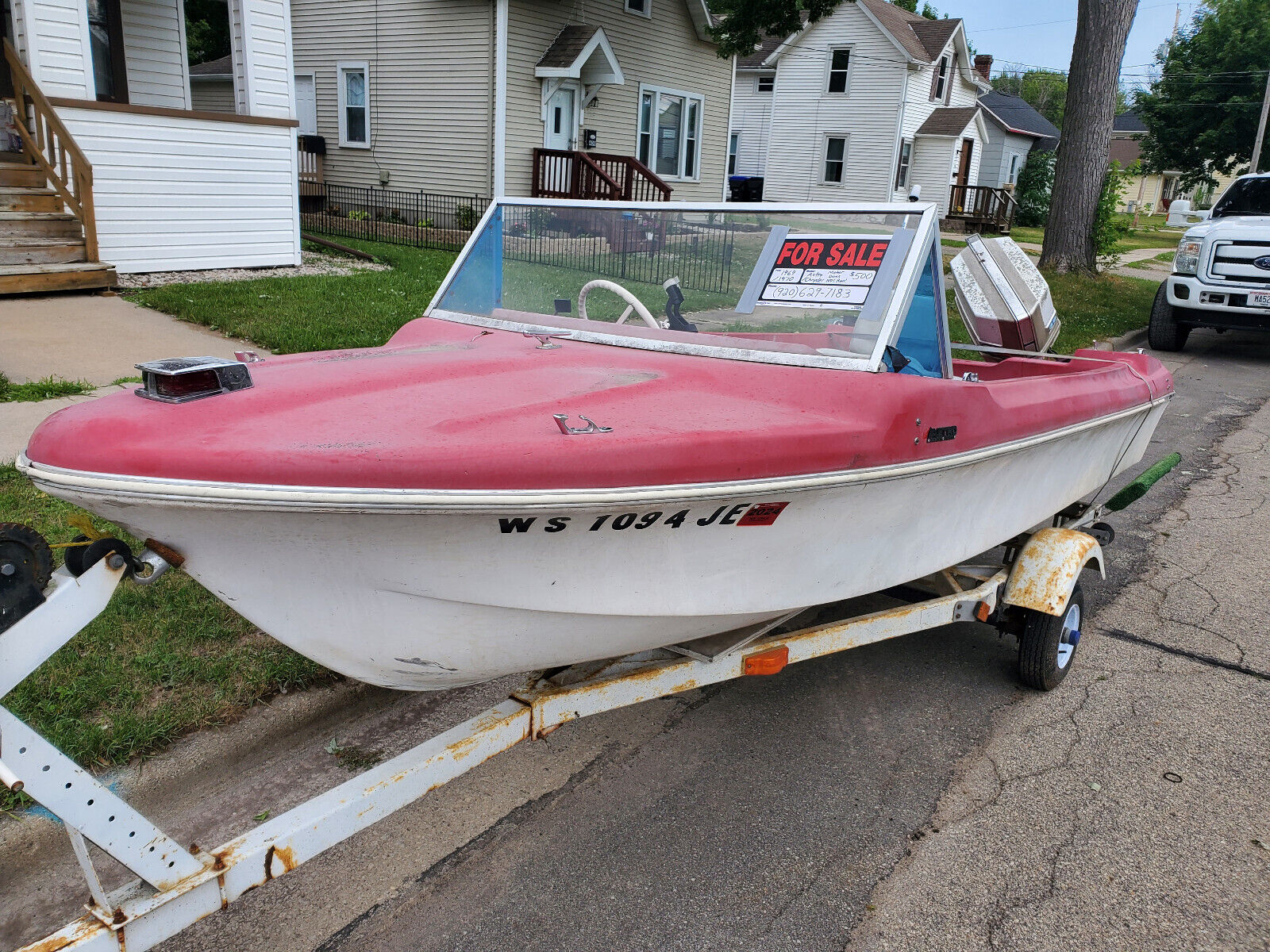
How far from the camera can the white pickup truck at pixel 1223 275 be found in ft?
35.3

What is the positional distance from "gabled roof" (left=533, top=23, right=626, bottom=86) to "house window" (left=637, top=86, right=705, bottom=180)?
80.1 inches

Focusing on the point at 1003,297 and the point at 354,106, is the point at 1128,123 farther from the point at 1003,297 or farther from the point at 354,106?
the point at 1003,297

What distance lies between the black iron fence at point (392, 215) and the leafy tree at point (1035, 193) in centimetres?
2577

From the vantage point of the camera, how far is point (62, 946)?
5.92ft

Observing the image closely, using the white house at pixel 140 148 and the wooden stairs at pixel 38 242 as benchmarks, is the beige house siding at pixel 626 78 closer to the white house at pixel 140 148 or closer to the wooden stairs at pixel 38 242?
the white house at pixel 140 148

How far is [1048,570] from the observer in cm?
372

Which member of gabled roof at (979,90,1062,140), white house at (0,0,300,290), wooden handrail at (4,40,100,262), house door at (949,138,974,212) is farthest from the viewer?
gabled roof at (979,90,1062,140)

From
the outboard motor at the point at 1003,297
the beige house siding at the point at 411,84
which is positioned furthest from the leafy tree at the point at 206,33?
the outboard motor at the point at 1003,297

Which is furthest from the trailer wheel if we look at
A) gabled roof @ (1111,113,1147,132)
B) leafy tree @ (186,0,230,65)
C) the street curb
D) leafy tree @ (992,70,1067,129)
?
leafy tree @ (992,70,1067,129)

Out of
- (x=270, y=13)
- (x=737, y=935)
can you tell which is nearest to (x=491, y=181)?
(x=270, y=13)

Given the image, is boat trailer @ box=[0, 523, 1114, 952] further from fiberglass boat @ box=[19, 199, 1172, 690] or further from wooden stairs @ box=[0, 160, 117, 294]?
wooden stairs @ box=[0, 160, 117, 294]

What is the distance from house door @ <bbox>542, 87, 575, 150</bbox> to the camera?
18922mm

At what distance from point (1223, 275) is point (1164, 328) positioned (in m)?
0.98

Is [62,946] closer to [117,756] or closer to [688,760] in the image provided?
[117,756]
